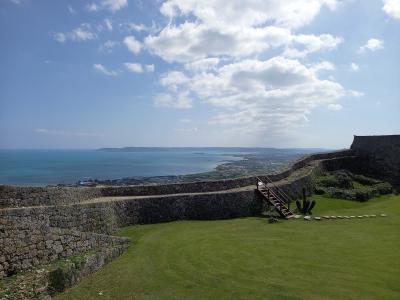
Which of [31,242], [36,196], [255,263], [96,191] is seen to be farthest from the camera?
[96,191]

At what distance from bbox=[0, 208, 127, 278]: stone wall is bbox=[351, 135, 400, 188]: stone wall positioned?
3320 cm

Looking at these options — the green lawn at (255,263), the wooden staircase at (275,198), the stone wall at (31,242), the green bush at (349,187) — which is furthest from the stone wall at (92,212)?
the green bush at (349,187)

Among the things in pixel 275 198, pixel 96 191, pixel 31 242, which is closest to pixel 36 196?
pixel 31 242

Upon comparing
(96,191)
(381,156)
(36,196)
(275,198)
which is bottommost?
(275,198)

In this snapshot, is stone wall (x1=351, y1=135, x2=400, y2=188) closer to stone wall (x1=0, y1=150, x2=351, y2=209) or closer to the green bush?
the green bush

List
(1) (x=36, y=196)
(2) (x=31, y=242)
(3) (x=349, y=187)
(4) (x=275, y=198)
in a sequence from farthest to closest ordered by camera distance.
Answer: (3) (x=349, y=187)
(4) (x=275, y=198)
(1) (x=36, y=196)
(2) (x=31, y=242)

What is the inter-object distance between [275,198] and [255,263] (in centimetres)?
1086

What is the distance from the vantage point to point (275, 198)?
24.1 metres

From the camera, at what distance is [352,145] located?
44.3 metres

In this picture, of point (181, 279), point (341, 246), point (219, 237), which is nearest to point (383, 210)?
point (341, 246)

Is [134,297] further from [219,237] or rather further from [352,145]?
[352,145]

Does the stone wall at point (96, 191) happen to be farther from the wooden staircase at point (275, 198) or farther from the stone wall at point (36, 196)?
the wooden staircase at point (275, 198)

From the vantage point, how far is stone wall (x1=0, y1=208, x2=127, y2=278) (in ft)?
39.1

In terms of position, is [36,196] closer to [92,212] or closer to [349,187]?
[92,212]
